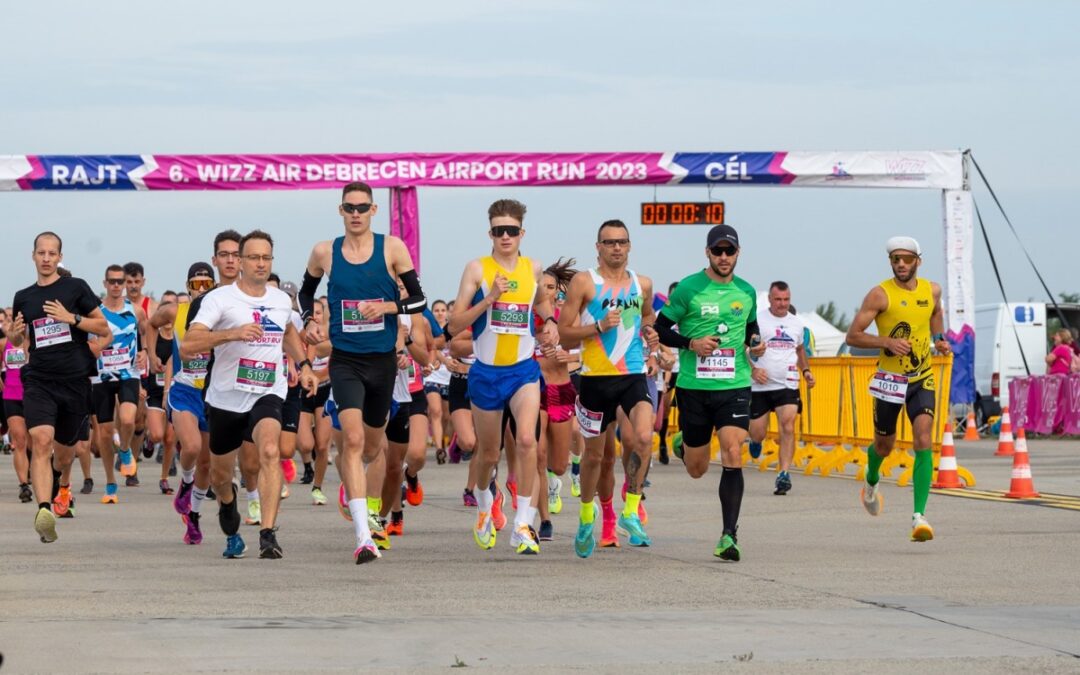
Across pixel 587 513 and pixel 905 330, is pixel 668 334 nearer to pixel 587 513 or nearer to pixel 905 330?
pixel 587 513

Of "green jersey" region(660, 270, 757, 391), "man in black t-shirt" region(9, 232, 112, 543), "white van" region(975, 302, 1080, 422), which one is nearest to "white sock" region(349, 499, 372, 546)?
"green jersey" region(660, 270, 757, 391)

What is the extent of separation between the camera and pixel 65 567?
34.9ft

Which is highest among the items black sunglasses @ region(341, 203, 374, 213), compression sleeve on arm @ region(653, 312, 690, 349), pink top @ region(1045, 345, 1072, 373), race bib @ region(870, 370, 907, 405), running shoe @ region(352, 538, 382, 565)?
black sunglasses @ region(341, 203, 374, 213)

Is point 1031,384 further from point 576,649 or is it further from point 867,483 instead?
point 576,649

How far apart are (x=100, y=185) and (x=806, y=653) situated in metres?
24.8

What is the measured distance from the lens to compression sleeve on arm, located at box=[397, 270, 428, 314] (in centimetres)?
1097

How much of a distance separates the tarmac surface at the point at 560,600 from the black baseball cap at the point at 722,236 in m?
1.89

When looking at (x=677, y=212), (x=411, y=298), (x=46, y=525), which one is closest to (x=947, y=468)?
(x=411, y=298)

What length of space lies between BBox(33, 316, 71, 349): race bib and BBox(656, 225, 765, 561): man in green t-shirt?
180 inches

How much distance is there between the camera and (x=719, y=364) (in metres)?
11.2

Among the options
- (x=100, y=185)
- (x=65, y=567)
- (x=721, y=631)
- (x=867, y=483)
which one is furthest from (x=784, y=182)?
(x=721, y=631)

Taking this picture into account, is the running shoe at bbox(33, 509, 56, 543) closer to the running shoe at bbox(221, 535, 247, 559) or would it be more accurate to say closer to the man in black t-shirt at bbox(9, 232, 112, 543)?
the man in black t-shirt at bbox(9, 232, 112, 543)

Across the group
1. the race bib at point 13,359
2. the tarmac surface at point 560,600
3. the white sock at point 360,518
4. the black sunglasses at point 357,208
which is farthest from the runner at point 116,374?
the white sock at point 360,518

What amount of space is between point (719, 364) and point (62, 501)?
21.3 ft
